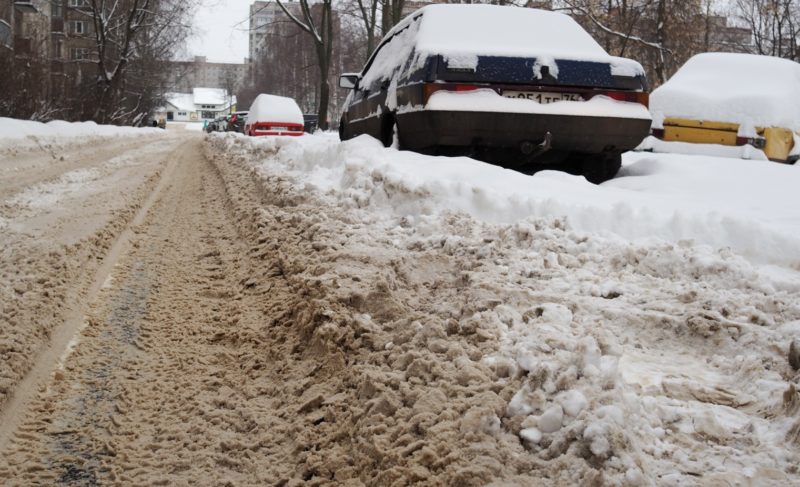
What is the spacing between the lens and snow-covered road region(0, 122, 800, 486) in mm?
1834

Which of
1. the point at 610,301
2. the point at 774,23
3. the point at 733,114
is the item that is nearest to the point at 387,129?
the point at 610,301

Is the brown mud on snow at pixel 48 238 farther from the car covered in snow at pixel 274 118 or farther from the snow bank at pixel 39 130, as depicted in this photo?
the car covered in snow at pixel 274 118

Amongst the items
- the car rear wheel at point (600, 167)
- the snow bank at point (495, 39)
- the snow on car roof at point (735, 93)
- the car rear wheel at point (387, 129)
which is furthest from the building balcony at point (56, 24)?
the car rear wheel at point (600, 167)

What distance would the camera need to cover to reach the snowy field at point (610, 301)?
5.83 feet

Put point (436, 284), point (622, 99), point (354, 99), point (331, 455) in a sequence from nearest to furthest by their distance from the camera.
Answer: point (331, 455) → point (436, 284) → point (622, 99) → point (354, 99)

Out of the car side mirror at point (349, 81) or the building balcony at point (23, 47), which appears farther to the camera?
the building balcony at point (23, 47)

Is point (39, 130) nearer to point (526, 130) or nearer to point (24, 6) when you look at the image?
point (526, 130)

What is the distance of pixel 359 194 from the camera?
17.1ft

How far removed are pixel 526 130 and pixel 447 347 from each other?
11.8 feet

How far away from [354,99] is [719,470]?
812 cm

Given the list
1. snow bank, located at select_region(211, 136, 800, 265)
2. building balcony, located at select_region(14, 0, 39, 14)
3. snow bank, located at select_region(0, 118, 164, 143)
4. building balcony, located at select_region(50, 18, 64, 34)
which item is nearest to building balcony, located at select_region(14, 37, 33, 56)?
snow bank, located at select_region(0, 118, 164, 143)

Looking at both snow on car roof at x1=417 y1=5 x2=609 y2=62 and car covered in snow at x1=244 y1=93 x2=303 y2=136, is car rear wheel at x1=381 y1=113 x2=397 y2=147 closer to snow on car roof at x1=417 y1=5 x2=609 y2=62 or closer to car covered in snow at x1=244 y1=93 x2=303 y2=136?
snow on car roof at x1=417 y1=5 x2=609 y2=62

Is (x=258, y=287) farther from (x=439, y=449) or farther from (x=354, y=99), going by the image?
(x=354, y=99)

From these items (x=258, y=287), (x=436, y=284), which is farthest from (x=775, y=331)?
(x=258, y=287)
